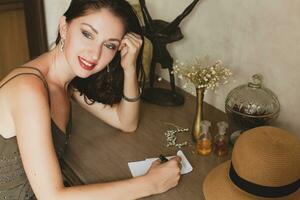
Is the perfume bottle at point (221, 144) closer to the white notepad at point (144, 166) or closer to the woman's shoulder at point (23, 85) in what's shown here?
the white notepad at point (144, 166)

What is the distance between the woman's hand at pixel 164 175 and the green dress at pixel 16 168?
0.26 meters

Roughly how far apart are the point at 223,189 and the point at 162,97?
75cm

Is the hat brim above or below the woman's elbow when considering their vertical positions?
above

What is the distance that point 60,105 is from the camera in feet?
4.51

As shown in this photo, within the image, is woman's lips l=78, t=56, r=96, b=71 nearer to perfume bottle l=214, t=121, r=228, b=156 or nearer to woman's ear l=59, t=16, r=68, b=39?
woman's ear l=59, t=16, r=68, b=39

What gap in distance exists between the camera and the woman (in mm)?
1089

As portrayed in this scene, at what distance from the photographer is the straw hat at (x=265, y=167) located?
881 millimetres

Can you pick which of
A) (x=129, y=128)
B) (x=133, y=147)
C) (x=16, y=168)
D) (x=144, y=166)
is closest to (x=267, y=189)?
(x=144, y=166)

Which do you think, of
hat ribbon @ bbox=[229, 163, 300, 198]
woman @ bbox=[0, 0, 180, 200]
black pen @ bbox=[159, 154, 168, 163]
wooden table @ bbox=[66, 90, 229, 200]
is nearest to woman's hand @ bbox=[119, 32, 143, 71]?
woman @ bbox=[0, 0, 180, 200]

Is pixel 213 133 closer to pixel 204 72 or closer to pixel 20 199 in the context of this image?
pixel 204 72

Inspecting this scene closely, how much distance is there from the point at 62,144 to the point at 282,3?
911mm

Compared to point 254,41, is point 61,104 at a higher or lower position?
lower

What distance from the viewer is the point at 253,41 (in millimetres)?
1431

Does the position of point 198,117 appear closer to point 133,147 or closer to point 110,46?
point 133,147
